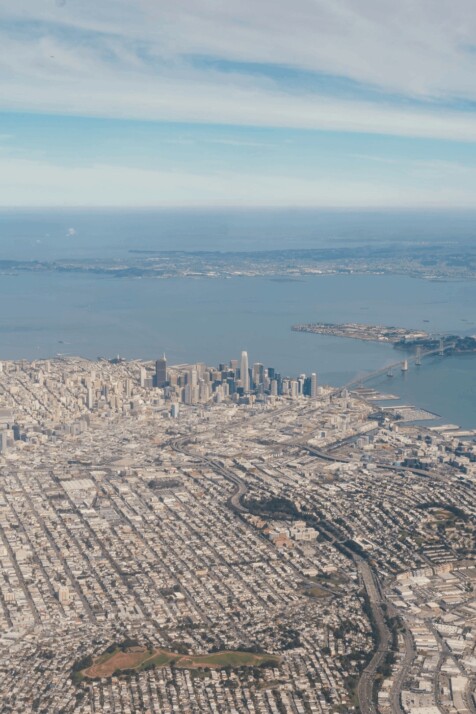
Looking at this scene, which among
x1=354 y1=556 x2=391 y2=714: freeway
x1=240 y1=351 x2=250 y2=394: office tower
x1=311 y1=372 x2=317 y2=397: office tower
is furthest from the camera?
x1=240 y1=351 x2=250 y2=394: office tower

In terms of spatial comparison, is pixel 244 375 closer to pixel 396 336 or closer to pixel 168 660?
pixel 396 336

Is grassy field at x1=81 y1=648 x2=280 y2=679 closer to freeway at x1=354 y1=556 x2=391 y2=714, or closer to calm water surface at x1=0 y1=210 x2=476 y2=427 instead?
freeway at x1=354 y1=556 x2=391 y2=714

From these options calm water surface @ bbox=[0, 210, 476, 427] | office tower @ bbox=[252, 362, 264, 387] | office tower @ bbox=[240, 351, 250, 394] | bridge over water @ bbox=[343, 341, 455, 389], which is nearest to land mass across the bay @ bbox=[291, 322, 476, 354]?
bridge over water @ bbox=[343, 341, 455, 389]

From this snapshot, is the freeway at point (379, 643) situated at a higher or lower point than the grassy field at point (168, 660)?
lower

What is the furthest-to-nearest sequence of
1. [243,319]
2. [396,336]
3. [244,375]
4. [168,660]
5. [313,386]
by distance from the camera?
[243,319]
[396,336]
[244,375]
[313,386]
[168,660]

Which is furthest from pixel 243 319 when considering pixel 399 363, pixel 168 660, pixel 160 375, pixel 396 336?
pixel 168 660

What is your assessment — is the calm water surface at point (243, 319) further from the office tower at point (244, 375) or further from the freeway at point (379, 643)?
the freeway at point (379, 643)

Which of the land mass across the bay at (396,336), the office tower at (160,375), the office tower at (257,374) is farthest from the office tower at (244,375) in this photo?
the land mass across the bay at (396,336)

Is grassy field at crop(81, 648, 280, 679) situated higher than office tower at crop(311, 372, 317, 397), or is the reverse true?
office tower at crop(311, 372, 317, 397)
